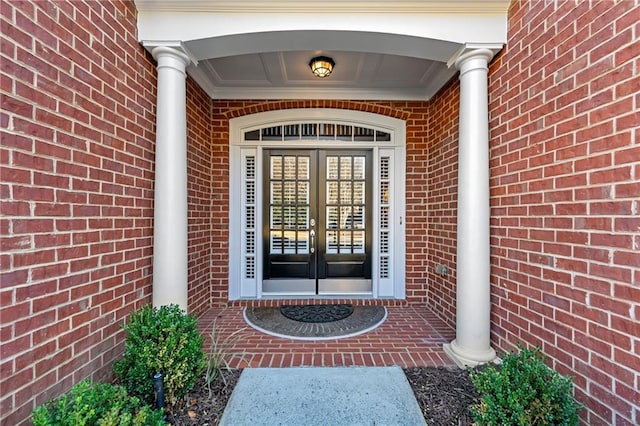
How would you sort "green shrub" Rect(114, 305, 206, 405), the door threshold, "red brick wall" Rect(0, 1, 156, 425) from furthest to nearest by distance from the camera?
1. the door threshold
2. "green shrub" Rect(114, 305, 206, 405)
3. "red brick wall" Rect(0, 1, 156, 425)

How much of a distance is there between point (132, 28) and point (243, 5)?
87cm

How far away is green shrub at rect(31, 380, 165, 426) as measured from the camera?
1237 millimetres

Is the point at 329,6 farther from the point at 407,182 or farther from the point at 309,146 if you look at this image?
the point at 407,182

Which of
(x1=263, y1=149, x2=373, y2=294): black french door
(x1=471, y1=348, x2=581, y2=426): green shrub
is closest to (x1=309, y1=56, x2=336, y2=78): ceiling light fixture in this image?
(x1=263, y1=149, x2=373, y2=294): black french door

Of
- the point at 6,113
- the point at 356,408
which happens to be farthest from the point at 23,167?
the point at 356,408

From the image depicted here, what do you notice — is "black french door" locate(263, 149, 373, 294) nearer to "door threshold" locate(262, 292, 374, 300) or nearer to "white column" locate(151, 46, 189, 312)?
"door threshold" locate(262, 292, 374, 300)

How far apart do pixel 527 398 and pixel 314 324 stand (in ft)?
6.73

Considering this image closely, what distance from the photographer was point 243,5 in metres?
2.29

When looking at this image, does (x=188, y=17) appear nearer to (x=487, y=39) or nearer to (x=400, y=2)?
(x=400, y=2)

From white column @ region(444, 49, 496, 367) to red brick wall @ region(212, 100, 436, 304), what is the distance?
60.4 inches

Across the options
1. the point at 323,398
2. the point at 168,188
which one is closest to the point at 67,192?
the point at 168,188

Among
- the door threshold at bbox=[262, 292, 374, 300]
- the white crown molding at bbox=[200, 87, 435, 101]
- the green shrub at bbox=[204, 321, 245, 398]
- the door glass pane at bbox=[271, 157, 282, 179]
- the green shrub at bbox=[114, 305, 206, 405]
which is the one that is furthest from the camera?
the door glass pane at bbox=[271, 157, 282, 179]

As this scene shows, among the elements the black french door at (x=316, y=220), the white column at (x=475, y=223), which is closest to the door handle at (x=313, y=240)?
the black french door at (x=316, y=220)

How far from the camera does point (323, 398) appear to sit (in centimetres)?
194
